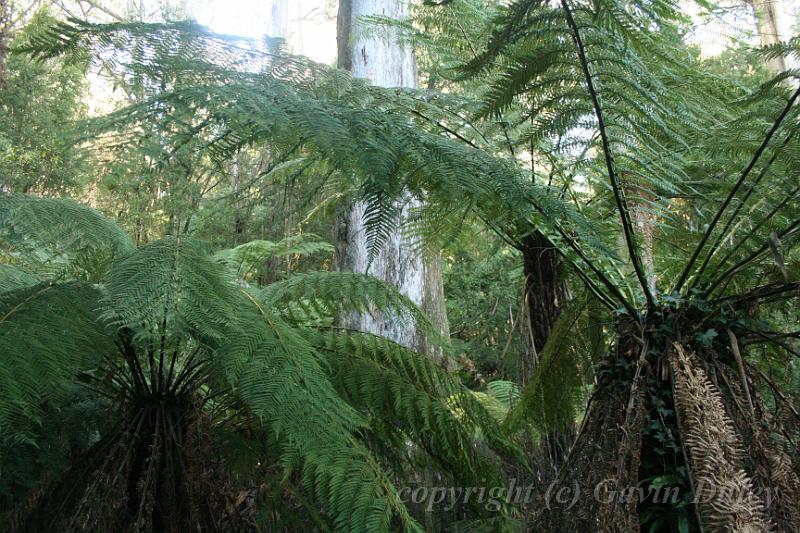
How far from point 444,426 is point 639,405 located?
2.20 feet

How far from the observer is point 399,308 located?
78.5 inches

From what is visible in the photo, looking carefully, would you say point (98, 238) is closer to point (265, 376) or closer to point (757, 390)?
point (265, 376)

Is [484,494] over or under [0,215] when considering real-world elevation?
under

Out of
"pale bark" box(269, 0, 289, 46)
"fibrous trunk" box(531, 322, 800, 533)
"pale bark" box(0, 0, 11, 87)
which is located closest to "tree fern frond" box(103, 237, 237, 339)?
"fibrous trunk" box(531, 322, 800, 533)

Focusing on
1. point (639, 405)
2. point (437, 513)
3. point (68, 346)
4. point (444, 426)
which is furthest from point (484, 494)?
point (68, 346)

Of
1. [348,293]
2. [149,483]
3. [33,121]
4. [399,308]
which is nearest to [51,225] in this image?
Answer: [149,483]

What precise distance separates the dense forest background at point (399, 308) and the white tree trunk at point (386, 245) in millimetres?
1147

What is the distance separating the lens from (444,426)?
5.89 feet

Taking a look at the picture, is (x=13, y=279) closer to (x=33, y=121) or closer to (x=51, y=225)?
(x=51, y=225)

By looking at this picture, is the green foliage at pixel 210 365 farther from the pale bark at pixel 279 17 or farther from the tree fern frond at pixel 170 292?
the pale bark at pixel 279 17

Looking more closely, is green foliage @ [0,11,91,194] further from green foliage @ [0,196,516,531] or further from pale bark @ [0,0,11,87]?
green foliage @ [0,196,516,531]

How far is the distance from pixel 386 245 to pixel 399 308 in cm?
158

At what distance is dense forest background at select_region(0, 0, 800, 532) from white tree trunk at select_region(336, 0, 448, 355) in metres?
1.15

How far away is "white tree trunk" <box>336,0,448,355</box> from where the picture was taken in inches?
132
